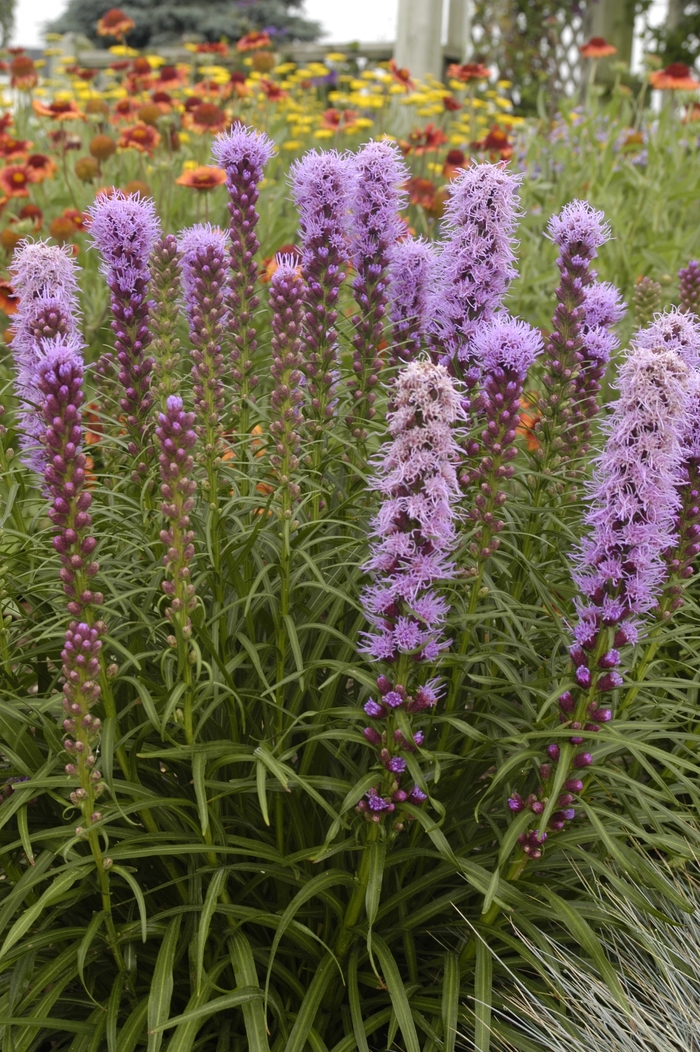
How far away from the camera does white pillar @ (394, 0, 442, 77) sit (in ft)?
37.9

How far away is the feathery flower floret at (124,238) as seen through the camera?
2.71 m

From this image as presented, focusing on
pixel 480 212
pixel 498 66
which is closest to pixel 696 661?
pixel 480 212

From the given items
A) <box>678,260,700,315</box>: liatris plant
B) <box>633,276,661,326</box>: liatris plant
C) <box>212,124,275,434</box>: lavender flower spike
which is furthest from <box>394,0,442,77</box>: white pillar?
<box>212,124,275,434</box>: lavender flower spike

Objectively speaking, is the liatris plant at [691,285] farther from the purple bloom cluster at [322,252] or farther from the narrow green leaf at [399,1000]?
the narrow green leaf at [399,1000]

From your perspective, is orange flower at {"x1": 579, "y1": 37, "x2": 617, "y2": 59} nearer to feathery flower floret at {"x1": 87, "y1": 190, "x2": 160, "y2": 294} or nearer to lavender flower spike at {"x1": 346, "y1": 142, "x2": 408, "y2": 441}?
lavender flower spike at {"x1": 346, "y1": 142, "x2": 408, "y2": 441}

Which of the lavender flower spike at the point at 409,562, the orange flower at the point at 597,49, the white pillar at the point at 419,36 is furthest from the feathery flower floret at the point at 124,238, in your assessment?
the white pillar at the point at 419,36

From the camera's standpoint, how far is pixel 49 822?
9.50 ft

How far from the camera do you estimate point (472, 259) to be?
8.61ft

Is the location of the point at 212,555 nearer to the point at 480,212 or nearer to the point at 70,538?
the point at 70,538

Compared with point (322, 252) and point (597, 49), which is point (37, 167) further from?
point (597, 49)

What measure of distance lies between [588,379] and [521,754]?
121 centimetres

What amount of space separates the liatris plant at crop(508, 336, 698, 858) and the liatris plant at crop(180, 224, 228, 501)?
0.99 meters

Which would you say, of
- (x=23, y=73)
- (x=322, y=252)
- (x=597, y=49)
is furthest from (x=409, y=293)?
(x=597, y=49)

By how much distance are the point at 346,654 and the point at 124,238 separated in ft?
4.10
